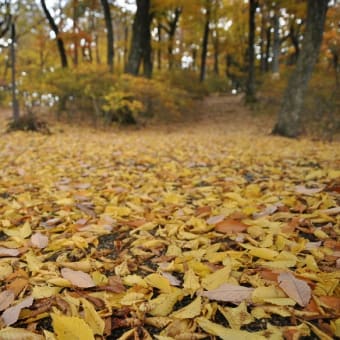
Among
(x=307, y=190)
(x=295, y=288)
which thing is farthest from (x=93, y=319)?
(x=307, y=190)

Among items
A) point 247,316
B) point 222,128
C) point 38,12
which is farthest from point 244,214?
point 38,12

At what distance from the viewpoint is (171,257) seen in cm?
157

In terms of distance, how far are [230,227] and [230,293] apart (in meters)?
0.66

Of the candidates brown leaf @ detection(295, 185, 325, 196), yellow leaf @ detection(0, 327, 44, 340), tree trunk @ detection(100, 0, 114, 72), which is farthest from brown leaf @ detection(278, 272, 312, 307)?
tree trunk @ detection(100, 0, 114, 72)

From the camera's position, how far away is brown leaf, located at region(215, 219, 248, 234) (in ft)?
5.88

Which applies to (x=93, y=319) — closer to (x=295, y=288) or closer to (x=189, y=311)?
(x=189, y=311)

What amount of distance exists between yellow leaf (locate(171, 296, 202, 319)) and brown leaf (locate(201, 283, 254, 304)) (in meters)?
0.06

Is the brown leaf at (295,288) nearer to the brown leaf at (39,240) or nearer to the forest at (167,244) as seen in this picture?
the forest at (167,244)

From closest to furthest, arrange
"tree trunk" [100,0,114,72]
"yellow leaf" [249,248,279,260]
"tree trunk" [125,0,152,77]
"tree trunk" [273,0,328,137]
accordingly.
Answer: "yellow leaf" [249,248,279,260], "tree trunk" [273,0,328,137], "tree trunk" [125,0,152,77], "tree trunk" [100,0,114,72]

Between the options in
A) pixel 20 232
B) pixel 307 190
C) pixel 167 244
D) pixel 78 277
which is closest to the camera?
pixel 78 277

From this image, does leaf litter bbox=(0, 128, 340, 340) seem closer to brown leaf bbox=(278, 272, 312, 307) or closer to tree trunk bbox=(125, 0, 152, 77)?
brown leaf bbox=(278, 272, 312, 307)

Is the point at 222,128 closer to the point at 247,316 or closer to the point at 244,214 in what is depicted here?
the point at 244,214

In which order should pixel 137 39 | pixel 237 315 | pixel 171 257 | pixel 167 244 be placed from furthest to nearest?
pixel 137 39
pixel 167 244
pixel 171 257
pixel 237 315

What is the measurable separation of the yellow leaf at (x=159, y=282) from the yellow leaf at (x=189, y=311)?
0.14 metres
